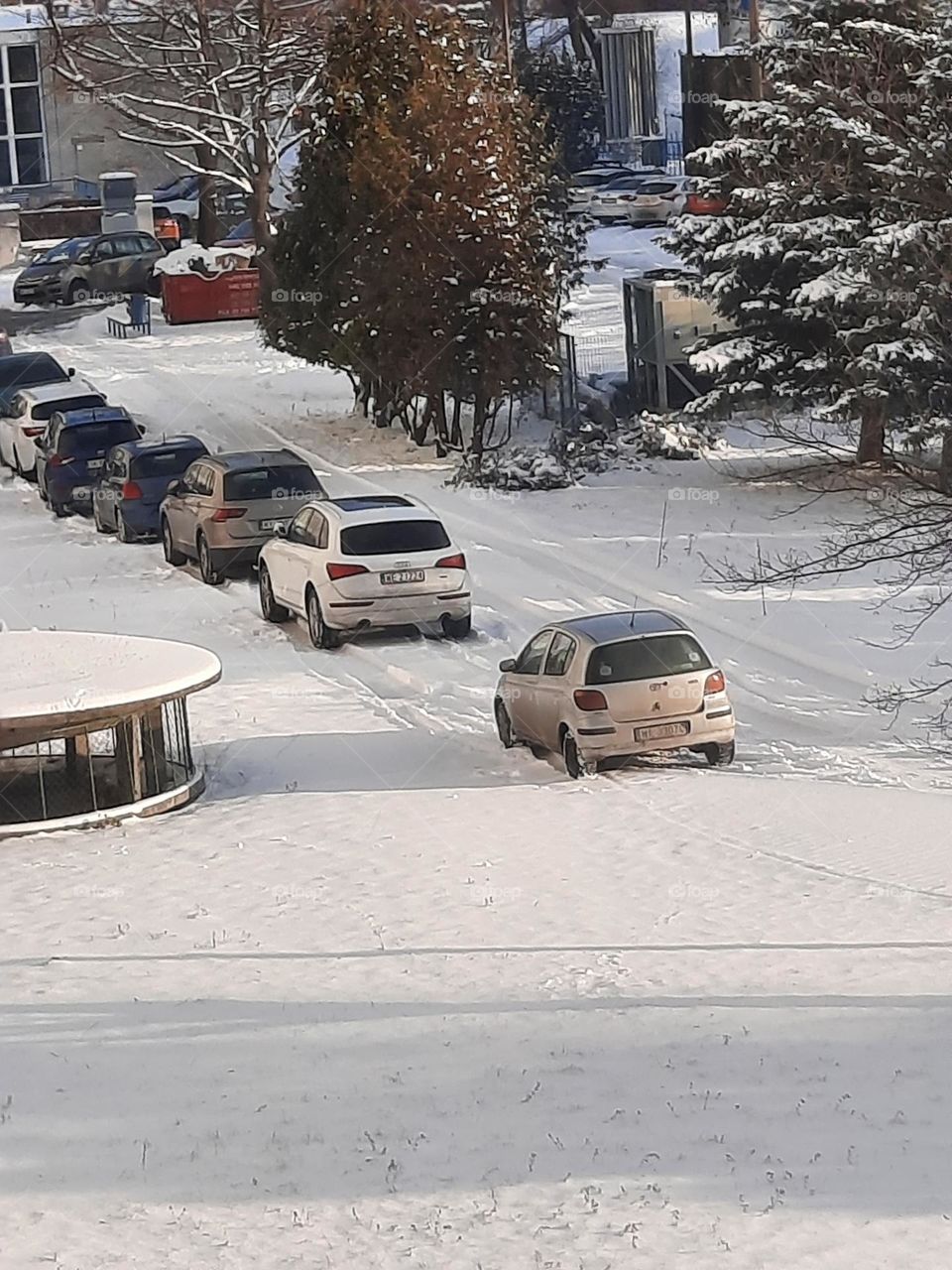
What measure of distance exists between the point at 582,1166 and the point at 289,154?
231ft

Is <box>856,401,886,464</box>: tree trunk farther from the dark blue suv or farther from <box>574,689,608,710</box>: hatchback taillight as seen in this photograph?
<box>574,689,608,710</box>: hatchback taillight

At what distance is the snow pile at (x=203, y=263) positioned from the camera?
45.7m

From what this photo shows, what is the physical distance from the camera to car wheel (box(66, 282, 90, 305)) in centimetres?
4844

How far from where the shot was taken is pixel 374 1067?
9875mm

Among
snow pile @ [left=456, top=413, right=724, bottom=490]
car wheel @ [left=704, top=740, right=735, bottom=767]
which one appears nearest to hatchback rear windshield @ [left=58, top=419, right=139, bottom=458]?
snow pile @ [left=456, top=413, right=724, bottom=490]

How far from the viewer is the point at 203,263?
151 ft

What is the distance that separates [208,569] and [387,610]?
13.0 ft

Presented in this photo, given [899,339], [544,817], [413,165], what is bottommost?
[544,817]

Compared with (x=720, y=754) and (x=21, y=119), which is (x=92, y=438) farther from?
(x=21, y=119)

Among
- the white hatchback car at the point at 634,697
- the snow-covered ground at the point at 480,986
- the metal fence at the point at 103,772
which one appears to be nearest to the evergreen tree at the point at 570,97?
the snow-covered ground at the point at 480,986

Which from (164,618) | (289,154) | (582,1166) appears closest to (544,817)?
(582,1166)

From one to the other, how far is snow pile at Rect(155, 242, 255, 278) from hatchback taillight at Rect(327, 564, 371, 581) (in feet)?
86.1

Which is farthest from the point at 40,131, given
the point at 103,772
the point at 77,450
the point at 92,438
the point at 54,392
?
the point at 103,772

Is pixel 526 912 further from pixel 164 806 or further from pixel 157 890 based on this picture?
pixel 164 806
